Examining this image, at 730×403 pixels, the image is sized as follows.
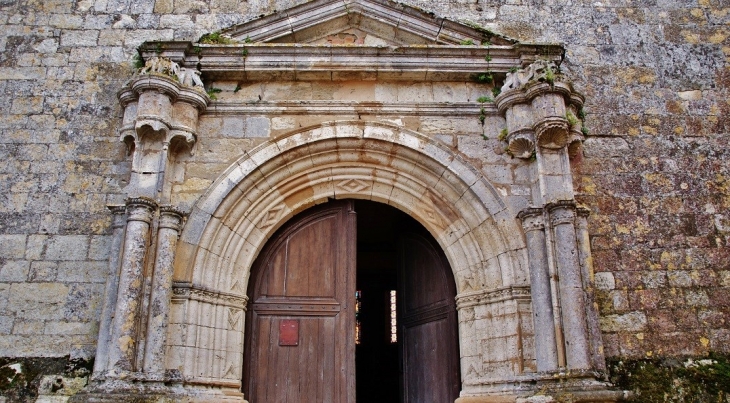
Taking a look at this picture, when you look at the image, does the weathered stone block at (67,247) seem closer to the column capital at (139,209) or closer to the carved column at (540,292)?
the column capital at (139,209)

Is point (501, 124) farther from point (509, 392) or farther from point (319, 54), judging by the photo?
point (509, 392)

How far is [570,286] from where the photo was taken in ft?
15.2

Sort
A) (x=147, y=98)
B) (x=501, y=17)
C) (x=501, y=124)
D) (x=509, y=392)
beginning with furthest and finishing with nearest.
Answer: (x=501, y=17) < (x=501, y=124) < (x=147, y=98) < (x=509, y=392)

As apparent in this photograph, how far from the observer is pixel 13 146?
17.8 feet

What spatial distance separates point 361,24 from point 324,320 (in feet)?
8.33

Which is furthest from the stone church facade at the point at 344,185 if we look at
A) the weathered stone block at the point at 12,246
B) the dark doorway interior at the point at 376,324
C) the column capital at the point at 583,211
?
the dark doorway interior at the point at 376,324

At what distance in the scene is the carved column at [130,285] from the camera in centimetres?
442

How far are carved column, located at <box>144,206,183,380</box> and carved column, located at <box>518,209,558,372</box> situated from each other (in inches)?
101

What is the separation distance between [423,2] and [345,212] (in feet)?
6.73

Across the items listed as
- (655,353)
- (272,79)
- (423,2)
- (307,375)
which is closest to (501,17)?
(423,2)

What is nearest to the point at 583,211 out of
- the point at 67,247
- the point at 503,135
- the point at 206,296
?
the point at 503,135

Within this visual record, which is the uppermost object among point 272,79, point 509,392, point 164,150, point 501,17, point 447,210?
point 501,17

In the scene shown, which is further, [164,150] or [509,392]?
[164,150]

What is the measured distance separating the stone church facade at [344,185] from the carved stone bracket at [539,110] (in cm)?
2
